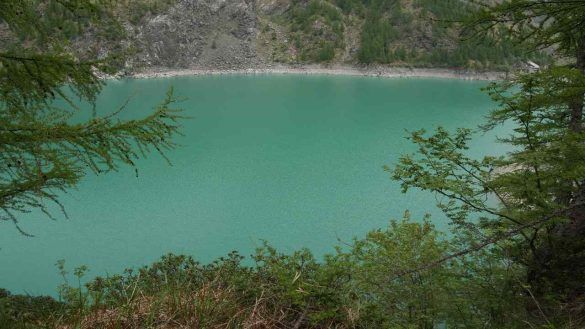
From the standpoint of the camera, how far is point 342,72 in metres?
86.3

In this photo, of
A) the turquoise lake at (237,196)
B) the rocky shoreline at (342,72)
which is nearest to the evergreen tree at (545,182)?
the turquoise lake at (237,196)

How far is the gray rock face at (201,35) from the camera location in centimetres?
8969

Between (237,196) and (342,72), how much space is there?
6641cm

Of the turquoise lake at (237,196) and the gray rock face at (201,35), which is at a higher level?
the gray rock face at (201,35)

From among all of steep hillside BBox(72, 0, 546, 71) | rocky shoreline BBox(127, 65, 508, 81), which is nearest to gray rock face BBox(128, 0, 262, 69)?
steep hillside BBox(72, 0, 546, 71)

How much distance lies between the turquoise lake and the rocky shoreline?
3529 centimetres

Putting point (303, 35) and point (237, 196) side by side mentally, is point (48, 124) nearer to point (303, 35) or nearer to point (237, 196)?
point (237, 196)

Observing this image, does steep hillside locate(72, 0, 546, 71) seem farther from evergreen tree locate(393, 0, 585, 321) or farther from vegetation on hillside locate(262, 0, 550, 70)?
evergreen tree locate(393, 0, 585, 321)

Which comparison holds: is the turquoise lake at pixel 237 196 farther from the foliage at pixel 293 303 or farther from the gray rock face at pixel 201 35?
the gray rock face at pixel 201 35

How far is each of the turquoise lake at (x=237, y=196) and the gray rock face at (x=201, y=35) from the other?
45940 millimetres

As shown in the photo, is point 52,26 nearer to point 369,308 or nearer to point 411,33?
point 369,308

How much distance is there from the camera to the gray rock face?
89688 mm

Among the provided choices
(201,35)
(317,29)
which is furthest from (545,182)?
(317,29)

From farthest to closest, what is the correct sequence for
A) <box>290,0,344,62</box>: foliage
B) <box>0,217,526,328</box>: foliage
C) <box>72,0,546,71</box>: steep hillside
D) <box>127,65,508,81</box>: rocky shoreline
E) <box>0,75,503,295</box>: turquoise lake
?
<box>290,0,344,62</box>: foliage < <box>72,0,546,71</box>: steep hillside < <box>127,65,508,81</box>: rocky shoreline < <box>0,75,503,295</box>: turquoise lake < <box>0,217,526,328</box>: foliage
